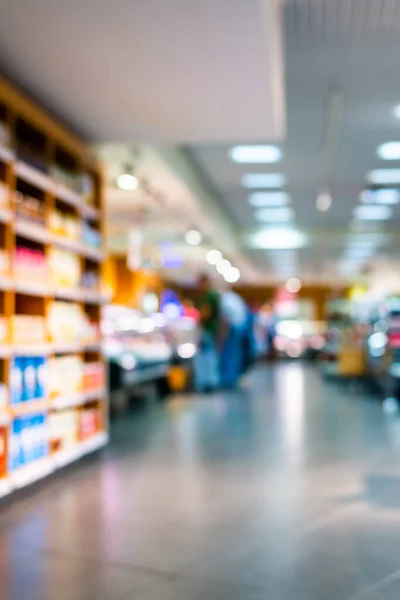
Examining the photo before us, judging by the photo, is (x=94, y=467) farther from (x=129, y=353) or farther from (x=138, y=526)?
(x=129, y=353)

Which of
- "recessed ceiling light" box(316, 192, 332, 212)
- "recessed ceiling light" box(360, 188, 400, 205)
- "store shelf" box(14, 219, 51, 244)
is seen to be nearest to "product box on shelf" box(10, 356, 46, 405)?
"store shelf" box(14, 219, 51, 244)

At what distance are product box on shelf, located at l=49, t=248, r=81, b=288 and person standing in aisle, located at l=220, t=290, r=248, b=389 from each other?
7.75 meters

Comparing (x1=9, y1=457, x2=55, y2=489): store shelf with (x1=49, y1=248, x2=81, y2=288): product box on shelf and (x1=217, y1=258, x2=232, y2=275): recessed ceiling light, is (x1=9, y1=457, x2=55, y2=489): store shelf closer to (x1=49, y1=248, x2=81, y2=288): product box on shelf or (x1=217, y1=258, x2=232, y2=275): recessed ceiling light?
(x1=49, y1=248, x2=81, y2=288): product box on shelf

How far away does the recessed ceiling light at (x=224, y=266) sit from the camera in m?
20.7

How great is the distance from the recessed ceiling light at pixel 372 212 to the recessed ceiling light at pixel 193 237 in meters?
3.32

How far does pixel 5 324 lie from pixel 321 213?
12072 millimetres

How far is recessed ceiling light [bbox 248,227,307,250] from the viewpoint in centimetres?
1889

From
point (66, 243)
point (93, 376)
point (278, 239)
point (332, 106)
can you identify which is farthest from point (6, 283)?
point (278, 239)

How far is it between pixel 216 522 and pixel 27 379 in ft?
6.38

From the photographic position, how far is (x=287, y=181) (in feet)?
41.4

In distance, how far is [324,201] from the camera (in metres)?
14.5

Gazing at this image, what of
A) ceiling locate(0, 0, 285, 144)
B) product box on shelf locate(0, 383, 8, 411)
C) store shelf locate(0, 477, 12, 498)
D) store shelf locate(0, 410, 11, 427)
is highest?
ceiling locate(0, 0, 285, 144)

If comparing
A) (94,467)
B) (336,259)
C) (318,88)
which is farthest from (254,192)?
(336,259)

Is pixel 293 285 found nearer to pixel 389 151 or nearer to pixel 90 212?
pixel 389 151
